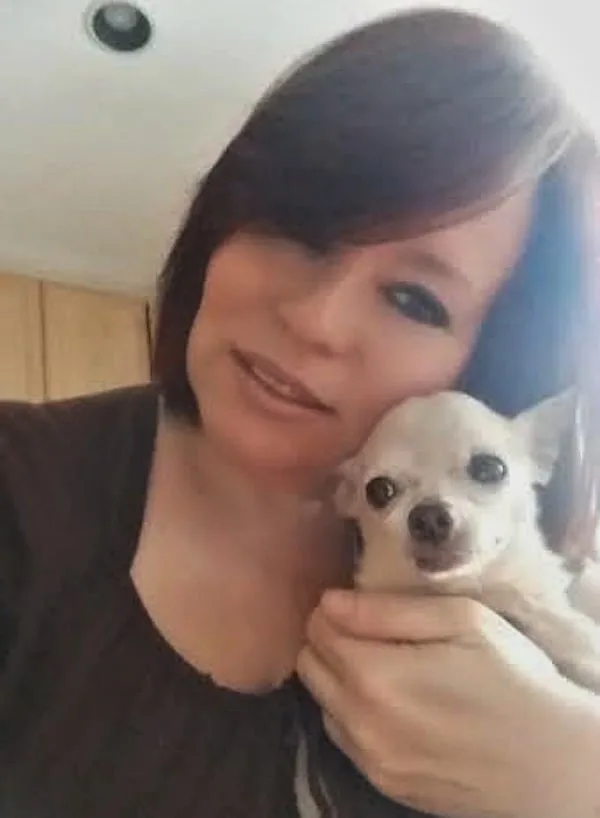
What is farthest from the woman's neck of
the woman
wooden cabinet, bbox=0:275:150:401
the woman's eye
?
wooden cabinet, bbox=0:275:150:401

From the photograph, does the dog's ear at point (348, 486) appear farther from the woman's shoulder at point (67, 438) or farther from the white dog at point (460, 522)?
the woman's shoulder at point (67, 438)

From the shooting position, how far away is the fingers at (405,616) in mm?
827

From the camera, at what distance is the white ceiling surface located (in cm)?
177

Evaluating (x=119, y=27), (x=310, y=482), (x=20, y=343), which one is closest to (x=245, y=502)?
(x=310, y=482)

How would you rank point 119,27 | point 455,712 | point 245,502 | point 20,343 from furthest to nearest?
point 20,343 → point 119,27 → point 245,502 → point 455,712

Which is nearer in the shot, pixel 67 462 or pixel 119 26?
pixel 67 462

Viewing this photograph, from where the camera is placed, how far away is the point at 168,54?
71.7 inches

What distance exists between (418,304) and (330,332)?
2.5 inches

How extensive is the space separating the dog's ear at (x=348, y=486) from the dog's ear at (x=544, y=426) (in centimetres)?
10

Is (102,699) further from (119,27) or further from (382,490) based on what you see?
(119,27)

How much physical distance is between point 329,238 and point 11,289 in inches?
50.0

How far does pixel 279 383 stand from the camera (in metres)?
0.86

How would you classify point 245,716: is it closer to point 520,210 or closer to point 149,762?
point 149,762

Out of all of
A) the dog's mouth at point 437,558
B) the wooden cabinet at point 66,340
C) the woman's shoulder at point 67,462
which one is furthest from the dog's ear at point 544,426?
the wooden cabinet at point 66,340
